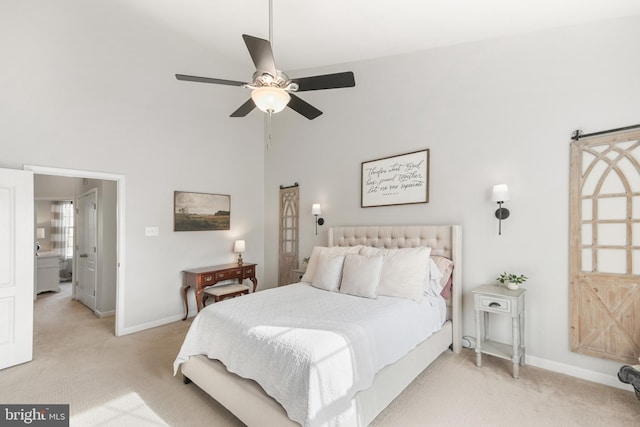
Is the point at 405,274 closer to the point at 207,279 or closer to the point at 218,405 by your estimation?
the point at 218,405

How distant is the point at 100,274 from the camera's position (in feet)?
15.2

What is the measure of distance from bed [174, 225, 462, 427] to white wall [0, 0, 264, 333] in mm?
2107

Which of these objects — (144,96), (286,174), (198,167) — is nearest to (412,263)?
(286,174)

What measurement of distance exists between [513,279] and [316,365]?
2.26 m

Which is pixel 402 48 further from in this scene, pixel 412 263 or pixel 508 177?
pixel 412 263

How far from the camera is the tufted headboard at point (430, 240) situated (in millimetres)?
3244

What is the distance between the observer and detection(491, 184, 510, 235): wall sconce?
297cm

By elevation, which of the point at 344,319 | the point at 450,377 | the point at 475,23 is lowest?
the point at 450,377

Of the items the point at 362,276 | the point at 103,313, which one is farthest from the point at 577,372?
the point at 103,313

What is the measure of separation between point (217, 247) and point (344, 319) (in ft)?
10.7

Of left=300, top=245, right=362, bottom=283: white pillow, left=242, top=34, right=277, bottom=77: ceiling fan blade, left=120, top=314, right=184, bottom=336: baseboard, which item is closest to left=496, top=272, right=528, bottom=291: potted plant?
left=300, top=245, right=362, bottom=283: white pillow

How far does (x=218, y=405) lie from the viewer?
2320 millimetres

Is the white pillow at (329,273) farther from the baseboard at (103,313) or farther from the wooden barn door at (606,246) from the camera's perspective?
the baseboard at (103,313)

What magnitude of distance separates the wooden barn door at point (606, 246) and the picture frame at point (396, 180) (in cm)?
139
